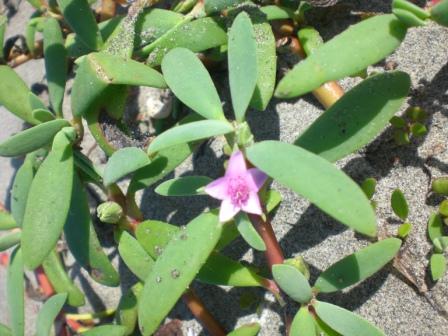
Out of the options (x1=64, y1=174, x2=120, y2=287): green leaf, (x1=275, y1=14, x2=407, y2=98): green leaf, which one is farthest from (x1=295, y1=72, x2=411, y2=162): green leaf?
(x1=64, y1=174, x2=120, y2=287): green leaf

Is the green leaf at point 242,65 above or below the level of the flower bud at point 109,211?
above

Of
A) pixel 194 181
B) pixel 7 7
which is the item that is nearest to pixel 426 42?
pixel 194 181

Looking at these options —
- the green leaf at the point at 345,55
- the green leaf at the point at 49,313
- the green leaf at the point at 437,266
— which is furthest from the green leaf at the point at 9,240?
the green leaf at the point at 437,266

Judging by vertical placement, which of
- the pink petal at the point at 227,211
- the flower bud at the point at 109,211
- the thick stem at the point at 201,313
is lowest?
the thick stem at the point at 201,313

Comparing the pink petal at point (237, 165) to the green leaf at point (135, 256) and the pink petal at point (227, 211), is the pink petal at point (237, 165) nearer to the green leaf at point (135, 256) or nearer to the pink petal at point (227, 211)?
the pink petal at point (227, 211)

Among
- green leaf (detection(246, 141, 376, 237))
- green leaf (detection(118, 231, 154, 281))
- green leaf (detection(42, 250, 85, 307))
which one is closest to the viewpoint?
green leaf (detection(246, 141, 376, 237))

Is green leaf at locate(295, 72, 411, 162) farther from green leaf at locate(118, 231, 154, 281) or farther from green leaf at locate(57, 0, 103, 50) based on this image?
green leaf at locate(57, 0, 103, 50)
